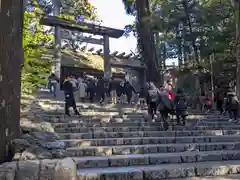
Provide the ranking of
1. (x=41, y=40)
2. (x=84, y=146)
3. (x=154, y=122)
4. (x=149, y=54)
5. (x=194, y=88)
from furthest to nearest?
1. (x=194, y=88)
2. (x=149, y=54)
3. (x=154, y=122)
4. (x=41, y=40)
5. (x=84, y=146)

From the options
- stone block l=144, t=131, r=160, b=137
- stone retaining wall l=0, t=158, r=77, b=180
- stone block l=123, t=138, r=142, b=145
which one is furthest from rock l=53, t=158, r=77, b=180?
stone block l=144, t=131, r=160, b=137

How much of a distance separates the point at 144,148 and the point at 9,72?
336 cm

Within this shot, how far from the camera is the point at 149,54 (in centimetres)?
1448

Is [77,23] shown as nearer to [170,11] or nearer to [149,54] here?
[149,54]

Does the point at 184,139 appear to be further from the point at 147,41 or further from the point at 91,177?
the point at 147,41

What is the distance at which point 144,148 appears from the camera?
6.38 metres

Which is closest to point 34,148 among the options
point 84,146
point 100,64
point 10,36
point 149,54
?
point 10,36

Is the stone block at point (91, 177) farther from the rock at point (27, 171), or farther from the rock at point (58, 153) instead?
the rock at point (27, 171)

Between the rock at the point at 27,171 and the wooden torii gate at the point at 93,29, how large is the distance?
43.5ft

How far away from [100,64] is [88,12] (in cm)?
464

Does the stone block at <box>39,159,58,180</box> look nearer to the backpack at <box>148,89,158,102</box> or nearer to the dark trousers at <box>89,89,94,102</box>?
the backpack at <box>148,89,158,102</box>

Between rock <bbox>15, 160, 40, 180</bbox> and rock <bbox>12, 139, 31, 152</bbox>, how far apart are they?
66 cm

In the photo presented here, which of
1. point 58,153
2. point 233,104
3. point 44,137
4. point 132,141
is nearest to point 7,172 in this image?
point 58,153

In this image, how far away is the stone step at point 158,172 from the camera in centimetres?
468
